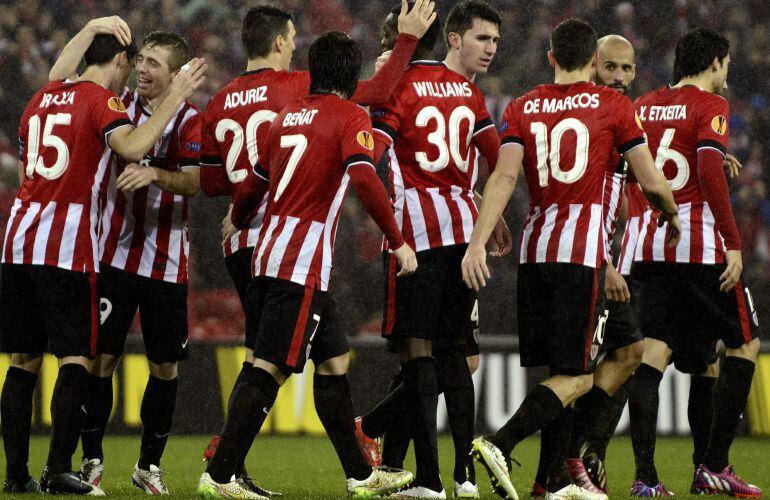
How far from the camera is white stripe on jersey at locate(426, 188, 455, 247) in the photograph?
4.93 meters

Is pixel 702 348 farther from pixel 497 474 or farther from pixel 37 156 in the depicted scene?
pixel 37 156

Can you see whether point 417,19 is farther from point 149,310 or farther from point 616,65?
point 149,310

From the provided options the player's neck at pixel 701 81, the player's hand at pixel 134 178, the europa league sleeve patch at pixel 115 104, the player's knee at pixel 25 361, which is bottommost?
the player's knee at pixel 25 361

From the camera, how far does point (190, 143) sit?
214 inches

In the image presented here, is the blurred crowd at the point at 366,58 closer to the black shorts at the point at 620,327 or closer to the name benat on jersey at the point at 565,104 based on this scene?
the black shorts at the point at 620,327

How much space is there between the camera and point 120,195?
5.52 meters

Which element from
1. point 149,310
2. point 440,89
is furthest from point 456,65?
point 149,310

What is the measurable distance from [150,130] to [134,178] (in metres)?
0.29

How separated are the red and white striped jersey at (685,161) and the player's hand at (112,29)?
2.39 metres

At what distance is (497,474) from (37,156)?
2336 mm

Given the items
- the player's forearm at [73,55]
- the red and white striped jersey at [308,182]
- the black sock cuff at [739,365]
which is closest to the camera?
the red and white striped jersey at [308,182]

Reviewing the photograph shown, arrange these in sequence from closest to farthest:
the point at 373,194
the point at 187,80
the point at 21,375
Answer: the point at 373,194
the point at 21,375
the point at 187,80

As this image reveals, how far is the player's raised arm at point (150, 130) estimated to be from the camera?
4.84m

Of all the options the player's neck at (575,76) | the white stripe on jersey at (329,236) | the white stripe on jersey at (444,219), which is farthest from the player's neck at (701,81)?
the white stripe on jersey at (329,236)
